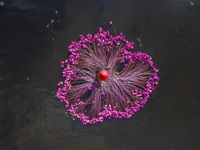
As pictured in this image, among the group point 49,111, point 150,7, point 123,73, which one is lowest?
point 49,111

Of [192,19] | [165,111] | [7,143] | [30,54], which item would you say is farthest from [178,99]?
[7,143]

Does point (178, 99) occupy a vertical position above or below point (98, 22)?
below

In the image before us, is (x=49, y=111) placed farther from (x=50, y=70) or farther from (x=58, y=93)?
(x=50, y=70)
